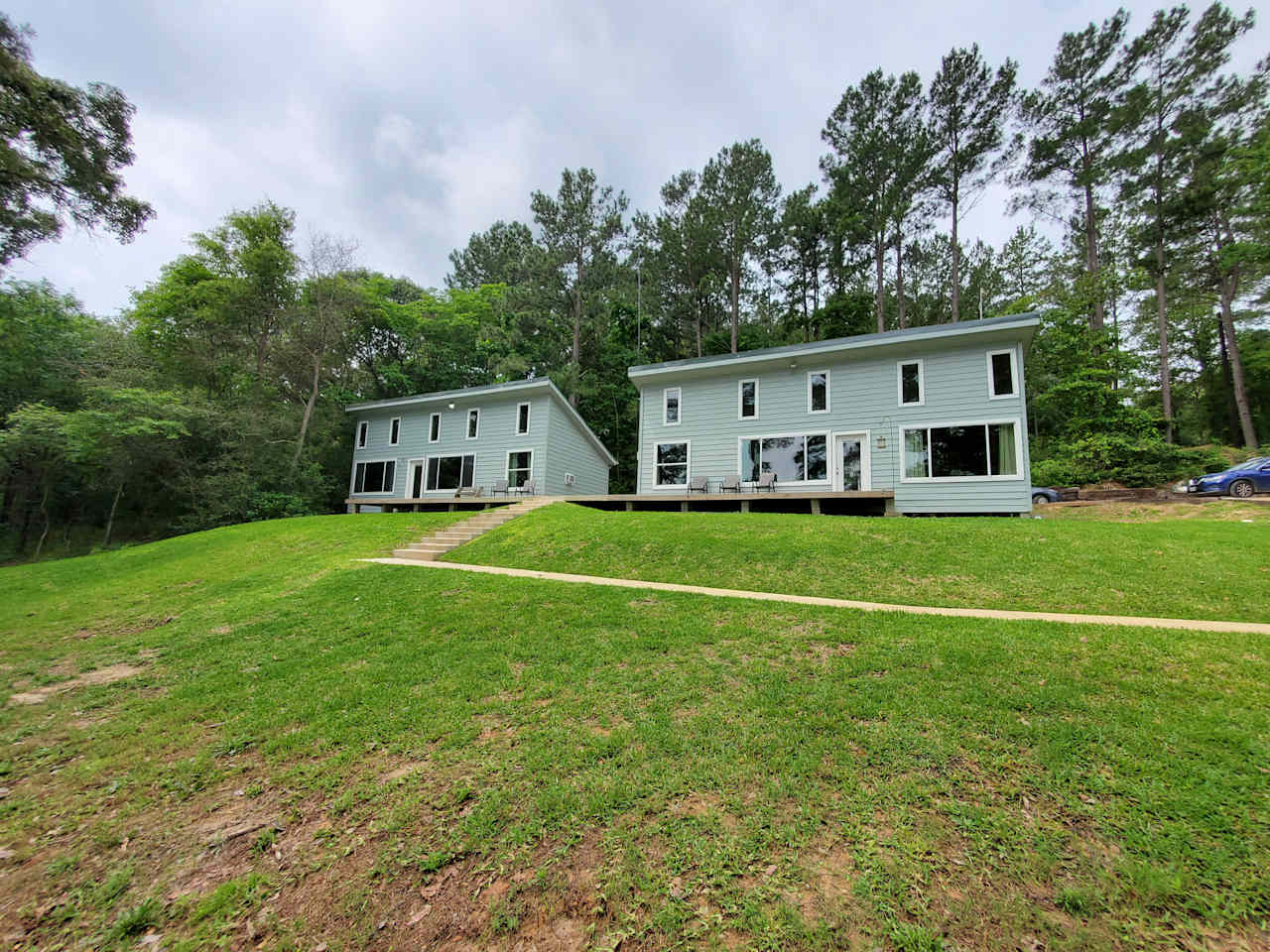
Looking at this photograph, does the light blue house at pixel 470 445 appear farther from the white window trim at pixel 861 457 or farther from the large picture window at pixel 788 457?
the white window trim at pixel 861 457

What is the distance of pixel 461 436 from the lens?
18.7m

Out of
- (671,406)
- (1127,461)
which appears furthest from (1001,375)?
(671,406)

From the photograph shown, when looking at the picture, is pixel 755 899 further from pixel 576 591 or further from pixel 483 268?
pixel 483 268

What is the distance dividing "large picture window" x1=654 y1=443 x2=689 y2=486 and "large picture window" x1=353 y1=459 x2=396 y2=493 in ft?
39.0

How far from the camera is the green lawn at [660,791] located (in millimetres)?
1906

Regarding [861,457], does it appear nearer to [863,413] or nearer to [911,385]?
[863,413]

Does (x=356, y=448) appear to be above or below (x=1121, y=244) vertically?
below

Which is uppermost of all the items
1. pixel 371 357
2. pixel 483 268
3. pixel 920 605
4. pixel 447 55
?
pixel 483 268

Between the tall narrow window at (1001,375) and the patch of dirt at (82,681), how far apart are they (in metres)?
16.5

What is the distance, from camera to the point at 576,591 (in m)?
6.39

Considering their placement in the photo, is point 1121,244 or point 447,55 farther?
point 1121,244

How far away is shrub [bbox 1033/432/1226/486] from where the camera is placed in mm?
14992

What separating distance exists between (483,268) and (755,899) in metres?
36.4

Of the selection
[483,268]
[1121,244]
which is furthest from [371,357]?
[1121,244]
